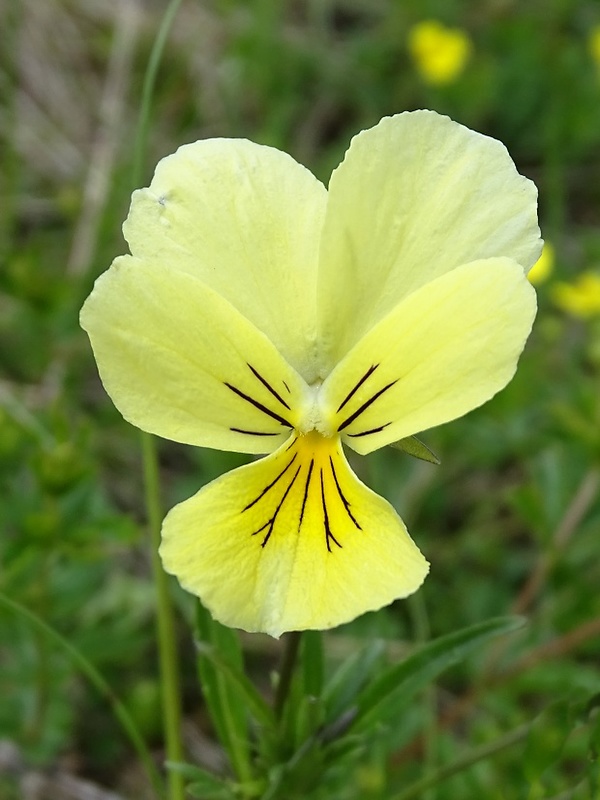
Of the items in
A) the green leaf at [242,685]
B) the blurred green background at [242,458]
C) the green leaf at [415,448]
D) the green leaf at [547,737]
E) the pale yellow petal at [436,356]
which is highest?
the blurred green background at [242,458]

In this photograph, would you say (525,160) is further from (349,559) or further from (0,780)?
(349,559)

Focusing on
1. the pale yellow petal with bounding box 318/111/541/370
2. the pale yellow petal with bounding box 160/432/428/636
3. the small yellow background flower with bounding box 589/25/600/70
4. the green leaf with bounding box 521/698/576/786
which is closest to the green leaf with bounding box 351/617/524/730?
the green leaf with bounding box 521/698/576/786

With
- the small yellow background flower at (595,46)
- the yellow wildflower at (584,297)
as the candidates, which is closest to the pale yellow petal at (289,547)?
the yellow wildflower at (584,297)

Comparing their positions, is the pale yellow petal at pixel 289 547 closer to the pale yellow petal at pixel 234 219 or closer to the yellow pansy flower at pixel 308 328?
the yellow pansy flower at pixel 308 328

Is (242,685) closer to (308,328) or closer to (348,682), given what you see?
(348,682)

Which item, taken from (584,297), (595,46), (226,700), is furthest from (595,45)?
(226,700)

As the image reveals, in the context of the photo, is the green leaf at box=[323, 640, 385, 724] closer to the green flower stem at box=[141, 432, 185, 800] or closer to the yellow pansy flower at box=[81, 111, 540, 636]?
the green flower stem at box=[141, 432, 185, 800]

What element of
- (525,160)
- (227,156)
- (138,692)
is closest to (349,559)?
(227,156)
